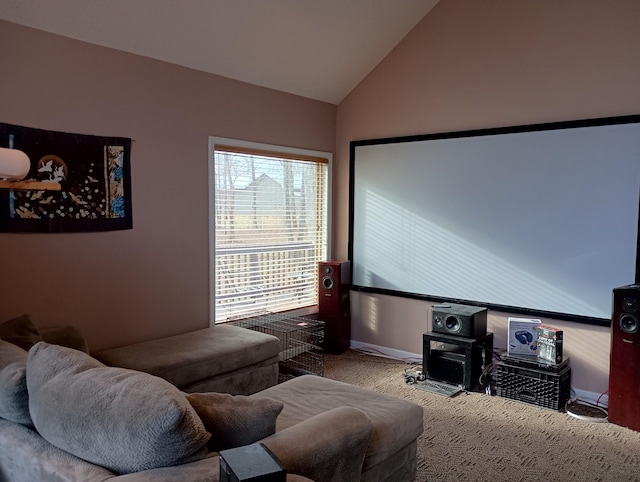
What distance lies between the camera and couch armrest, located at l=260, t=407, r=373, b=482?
1727 mm

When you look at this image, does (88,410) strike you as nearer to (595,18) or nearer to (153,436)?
(153,436)

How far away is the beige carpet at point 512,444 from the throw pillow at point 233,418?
54.0 inches

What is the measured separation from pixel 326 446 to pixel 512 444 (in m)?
1.85

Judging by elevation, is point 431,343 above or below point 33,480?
below

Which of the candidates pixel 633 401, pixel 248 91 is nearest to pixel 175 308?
pixel 248 91

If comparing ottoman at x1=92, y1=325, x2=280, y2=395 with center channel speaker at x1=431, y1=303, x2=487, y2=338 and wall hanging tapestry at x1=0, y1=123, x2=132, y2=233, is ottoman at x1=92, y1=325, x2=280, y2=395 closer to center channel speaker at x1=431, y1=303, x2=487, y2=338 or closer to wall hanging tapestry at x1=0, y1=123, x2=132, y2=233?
wall hanging tapestry at x1=0, y1=123, x2=132, y2=233

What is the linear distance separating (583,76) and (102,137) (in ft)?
11.6

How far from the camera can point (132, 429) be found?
4.71ft

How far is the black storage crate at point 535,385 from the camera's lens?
3.65 meters

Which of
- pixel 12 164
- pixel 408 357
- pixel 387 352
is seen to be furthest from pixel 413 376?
pixel 12 164

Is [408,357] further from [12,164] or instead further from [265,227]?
[12,164]

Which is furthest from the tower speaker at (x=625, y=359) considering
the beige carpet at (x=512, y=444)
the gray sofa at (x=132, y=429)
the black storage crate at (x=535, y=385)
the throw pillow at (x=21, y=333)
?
the throw pillow at (x=21, y=333)

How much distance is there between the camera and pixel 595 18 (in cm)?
376

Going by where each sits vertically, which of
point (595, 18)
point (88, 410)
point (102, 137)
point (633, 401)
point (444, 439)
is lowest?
point (444, 439)
